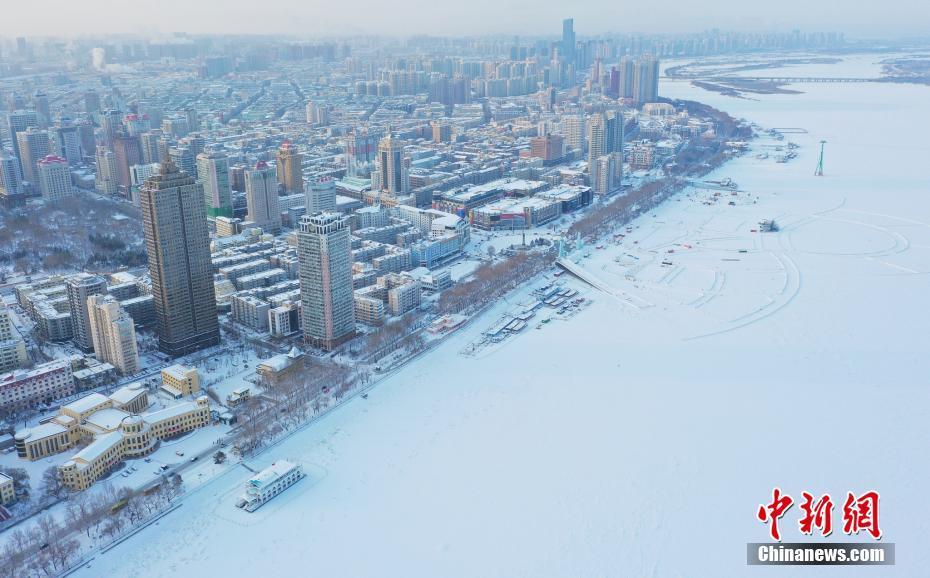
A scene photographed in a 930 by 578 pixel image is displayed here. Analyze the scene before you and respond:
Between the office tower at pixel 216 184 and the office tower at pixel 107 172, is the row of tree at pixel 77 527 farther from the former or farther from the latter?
the office tower at pixel 107 172

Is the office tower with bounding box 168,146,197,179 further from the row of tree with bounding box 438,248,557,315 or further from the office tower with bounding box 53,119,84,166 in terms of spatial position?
the row of tree with bounding box 438,248,557,315

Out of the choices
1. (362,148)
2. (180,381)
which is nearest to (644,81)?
(362,148)

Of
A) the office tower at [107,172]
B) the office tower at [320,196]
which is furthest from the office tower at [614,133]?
the office tower at [107,172]

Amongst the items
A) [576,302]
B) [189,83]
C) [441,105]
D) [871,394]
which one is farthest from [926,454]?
[189,83]

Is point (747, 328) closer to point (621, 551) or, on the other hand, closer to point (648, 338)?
point (648, 338)

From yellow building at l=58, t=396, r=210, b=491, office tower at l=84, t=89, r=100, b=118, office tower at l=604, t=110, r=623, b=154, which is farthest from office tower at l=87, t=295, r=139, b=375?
office tower at l=84, t=89, r=100, b=118
